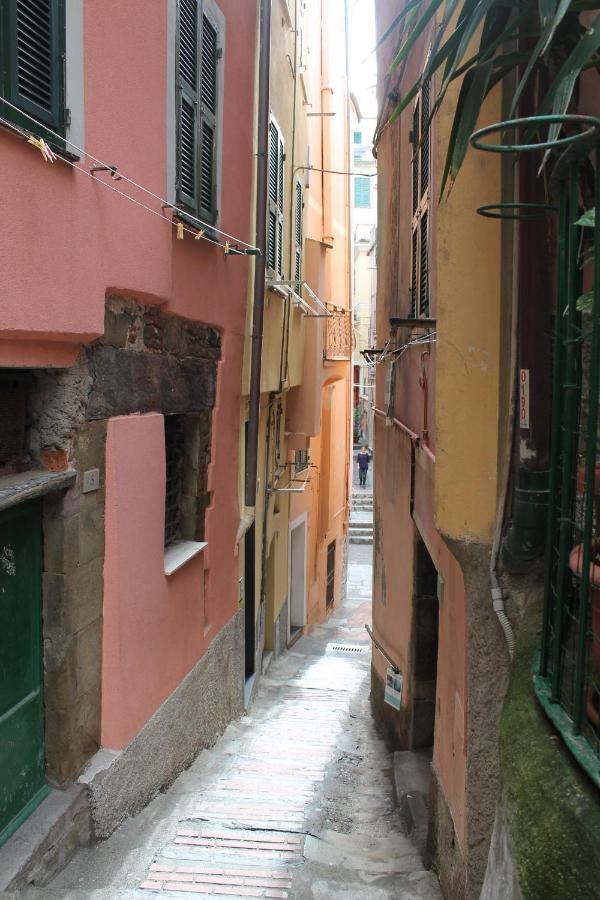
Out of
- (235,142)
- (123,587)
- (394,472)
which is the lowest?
(123,587)

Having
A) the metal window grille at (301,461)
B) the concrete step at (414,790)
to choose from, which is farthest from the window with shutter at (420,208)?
the metal window grille at (301,461)

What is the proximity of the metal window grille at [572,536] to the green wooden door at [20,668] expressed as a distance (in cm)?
258

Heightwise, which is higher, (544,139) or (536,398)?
(544,139)

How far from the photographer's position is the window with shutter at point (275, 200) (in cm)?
934

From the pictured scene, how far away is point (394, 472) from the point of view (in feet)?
27.4

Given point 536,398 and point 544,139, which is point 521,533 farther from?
point 544,139

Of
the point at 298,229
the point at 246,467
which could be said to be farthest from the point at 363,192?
the point at 246,467

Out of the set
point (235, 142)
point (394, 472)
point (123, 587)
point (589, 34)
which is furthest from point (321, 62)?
point (589, 34)

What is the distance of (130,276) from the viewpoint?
16.1 feet

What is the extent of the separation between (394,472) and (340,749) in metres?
2.81

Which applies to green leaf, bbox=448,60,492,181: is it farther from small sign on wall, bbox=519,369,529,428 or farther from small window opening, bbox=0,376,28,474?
small window opening, bbox=0,376,28,474

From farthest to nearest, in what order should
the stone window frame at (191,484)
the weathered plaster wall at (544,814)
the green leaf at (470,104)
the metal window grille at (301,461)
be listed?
the metal window grille at (301,461) → the stone window frame at (191,484) → the green leaf at (470,104) → the weathered plaster wall at (544,814)

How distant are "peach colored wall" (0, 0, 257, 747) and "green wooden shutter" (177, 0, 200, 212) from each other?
7.8 inches

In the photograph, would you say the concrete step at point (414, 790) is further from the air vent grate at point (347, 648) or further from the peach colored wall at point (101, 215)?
the air vent grate at point (347, 648)
